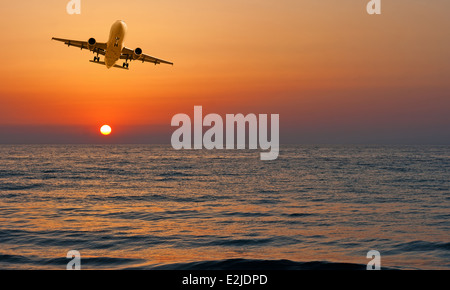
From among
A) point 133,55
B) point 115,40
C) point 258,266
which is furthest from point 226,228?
point 133,55

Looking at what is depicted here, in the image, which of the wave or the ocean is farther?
the ocean

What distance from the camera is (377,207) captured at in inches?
1670

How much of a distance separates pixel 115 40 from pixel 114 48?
5.30ft

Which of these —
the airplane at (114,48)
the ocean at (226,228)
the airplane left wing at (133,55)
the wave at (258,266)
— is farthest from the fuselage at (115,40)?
the wave at (258,266)

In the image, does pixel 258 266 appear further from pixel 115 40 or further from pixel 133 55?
pixel 133 55

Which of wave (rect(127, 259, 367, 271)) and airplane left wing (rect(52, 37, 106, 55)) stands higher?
airplane left wing (rect(52, 37, 106, 55))

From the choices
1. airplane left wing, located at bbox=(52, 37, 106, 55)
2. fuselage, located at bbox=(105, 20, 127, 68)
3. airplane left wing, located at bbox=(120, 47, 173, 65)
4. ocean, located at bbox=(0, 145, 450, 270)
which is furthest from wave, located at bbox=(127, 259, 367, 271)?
airplane left wing, located at bbox=(120, 47, 173, 65)

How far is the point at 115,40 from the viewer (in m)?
47.2

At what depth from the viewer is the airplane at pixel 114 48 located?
4616cm

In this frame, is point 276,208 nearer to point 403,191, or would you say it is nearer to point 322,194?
point 322,194

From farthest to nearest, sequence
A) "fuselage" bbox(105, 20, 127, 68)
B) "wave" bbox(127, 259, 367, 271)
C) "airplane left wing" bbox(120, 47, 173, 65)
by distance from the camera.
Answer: "airplane left wing" bbox(120, 47, 173, 65)
"fuselage" bbox(105, 20, 127, 68)
"wave" bbox(127, 259, 367, 271)

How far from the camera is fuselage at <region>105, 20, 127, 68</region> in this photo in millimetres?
45700

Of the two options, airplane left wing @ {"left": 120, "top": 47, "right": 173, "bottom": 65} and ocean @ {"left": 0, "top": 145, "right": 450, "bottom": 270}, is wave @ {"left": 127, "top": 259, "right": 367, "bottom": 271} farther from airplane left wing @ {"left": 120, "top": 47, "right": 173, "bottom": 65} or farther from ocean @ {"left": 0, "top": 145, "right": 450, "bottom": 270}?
airplane left wing @ {"left": 120, "top": 47, "right": 173, "bottom": 65}
